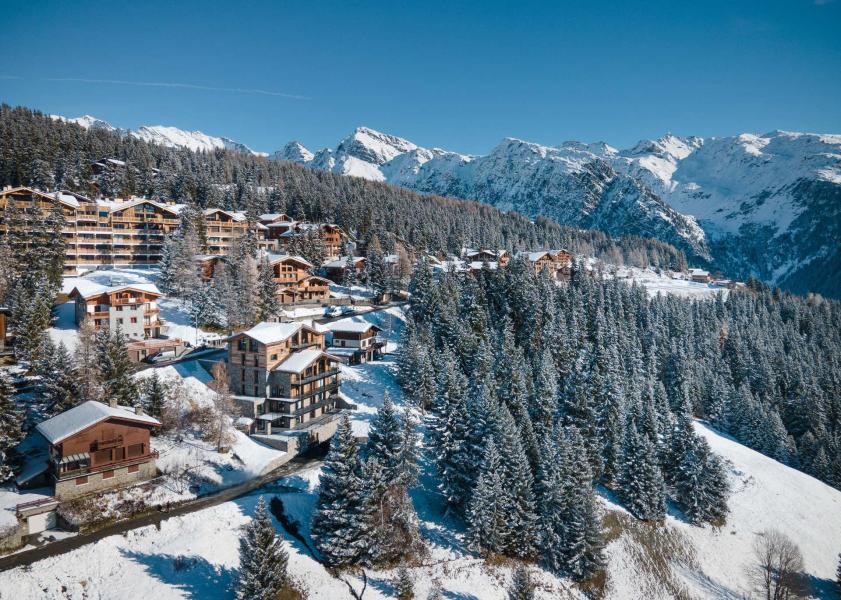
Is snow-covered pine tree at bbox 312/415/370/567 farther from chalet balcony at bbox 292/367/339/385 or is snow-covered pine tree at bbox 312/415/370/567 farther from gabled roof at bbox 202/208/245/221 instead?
gabled roof at bbox 202/208/245/221

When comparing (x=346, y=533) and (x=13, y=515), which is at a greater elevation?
(x=13, y=515)

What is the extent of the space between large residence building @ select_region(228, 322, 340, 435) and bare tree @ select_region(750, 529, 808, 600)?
47.5 metres

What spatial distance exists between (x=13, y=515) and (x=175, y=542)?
1017 cm

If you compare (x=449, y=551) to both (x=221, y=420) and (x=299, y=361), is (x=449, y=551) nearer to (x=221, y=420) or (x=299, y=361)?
(x=221, y=420)


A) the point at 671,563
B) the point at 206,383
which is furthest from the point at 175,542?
the point at 671,563

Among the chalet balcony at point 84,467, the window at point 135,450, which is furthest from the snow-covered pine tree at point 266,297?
the chalet balcony at point 84,467

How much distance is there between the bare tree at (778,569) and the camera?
4331 centimetres

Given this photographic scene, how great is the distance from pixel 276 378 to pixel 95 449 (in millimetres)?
18215

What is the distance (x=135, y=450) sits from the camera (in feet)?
121

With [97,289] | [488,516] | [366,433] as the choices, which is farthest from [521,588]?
[97,289]

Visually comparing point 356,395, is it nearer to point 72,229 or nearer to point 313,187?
point 72,229

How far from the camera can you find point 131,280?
3051 inches

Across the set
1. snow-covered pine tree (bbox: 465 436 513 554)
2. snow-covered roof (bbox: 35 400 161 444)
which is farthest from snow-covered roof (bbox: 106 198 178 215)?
snow-covered pine tree (bbox: 465 436 513 554)

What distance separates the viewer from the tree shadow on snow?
2959 centimetres
